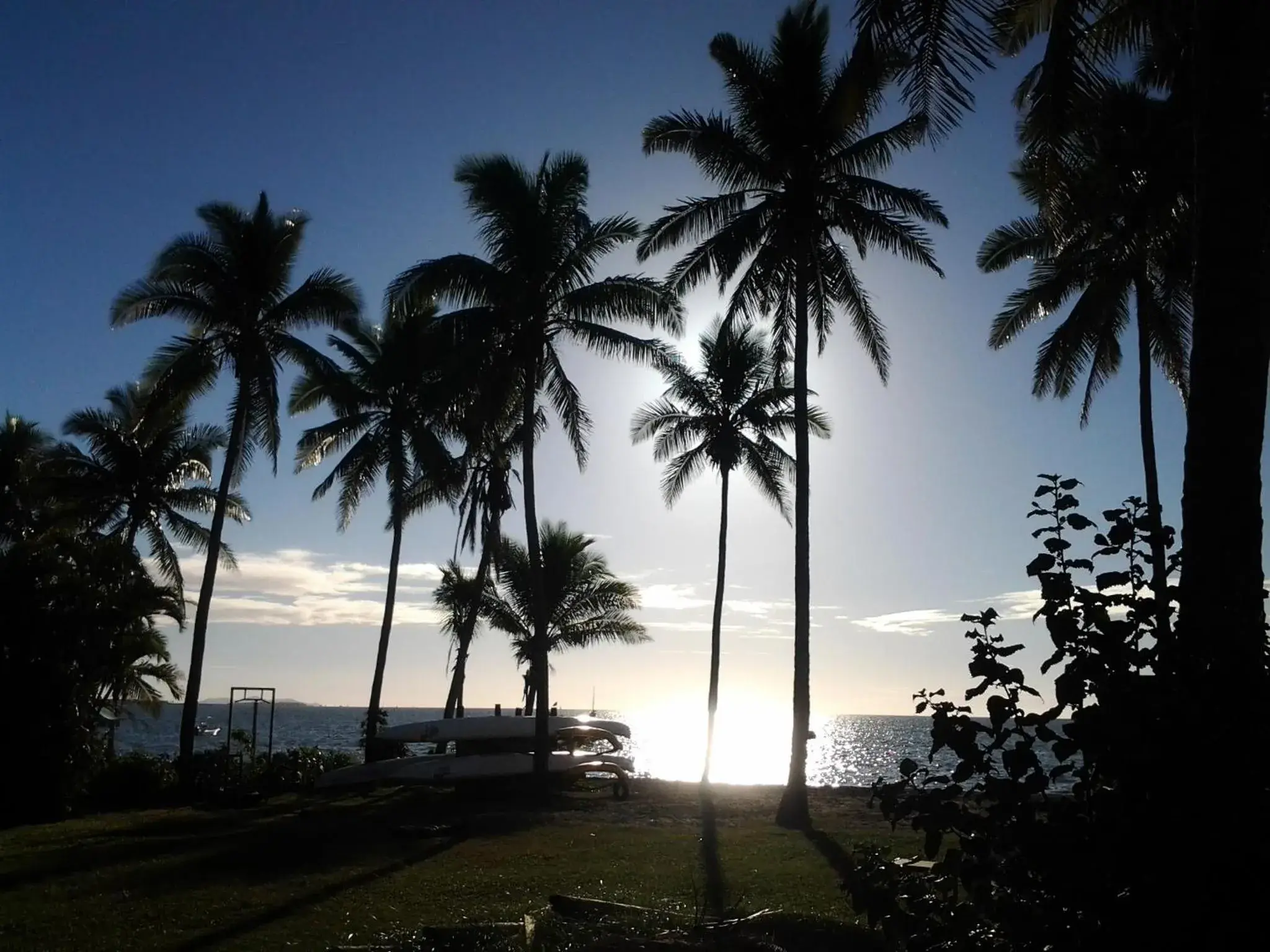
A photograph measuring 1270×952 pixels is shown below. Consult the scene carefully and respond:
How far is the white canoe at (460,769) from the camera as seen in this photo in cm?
2503

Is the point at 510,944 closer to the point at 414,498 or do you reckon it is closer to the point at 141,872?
the point at 141,872

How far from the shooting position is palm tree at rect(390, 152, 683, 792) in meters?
22.7

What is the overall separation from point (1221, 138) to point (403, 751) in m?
29.8

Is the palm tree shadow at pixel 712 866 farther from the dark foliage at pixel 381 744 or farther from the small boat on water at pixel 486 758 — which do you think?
the dark foliage at pixel 381 744

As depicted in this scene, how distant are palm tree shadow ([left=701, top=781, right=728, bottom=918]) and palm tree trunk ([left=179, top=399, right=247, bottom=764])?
12906 mm

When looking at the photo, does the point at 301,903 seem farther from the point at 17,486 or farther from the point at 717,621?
the point at 17,486

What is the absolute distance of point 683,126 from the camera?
2017 cm

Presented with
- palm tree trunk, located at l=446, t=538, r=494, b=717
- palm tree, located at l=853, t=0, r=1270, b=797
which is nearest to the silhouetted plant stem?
palm tree trunk, located at l=446, t=538, r=494, b=717

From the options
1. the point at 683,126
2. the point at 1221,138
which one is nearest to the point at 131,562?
the point at 683,126

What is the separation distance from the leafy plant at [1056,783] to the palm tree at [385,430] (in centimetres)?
2514

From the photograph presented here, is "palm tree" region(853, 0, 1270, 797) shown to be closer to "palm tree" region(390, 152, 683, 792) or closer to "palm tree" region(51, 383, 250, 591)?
"palm tree" region(390, 152, 683, 792)

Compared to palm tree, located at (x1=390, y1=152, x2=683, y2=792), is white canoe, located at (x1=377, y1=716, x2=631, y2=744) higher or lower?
lower

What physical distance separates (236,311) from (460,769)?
13116 mm

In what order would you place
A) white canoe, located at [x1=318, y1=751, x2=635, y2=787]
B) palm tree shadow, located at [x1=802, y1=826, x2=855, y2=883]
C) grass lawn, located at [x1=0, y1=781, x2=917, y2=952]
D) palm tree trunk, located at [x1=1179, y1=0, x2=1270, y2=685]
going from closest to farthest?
palm tree trunk, located at [x1=1179, y1=0, x2=1270, y2=685], grass lawn, located at [x1=0, y1=781, x2=917, y2=952], palm tree shadow, located at [x1=802, y1=826, x2=855, y2=883], white canoe, located at [x1=318, y1=751, x2=635, y2=787]
